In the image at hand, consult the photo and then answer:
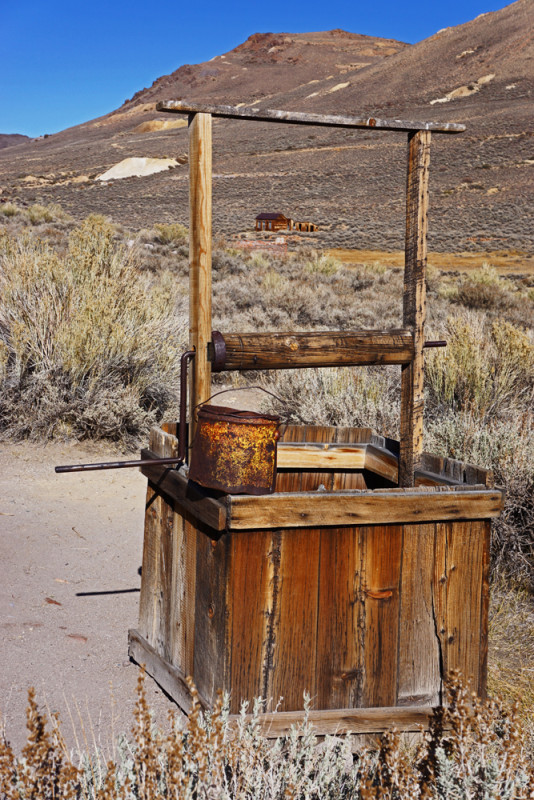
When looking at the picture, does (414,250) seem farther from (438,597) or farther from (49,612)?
(49,612)

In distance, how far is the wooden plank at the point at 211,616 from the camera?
2.25 m

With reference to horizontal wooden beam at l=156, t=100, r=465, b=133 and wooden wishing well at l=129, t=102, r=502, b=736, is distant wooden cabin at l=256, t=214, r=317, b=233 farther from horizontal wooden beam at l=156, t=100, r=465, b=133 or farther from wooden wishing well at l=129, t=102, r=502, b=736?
wooden wishing well at l=129, t=102, r=502, b=736

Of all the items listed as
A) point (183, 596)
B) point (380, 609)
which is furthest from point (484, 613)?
point (183, 596)

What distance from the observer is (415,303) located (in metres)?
2.76

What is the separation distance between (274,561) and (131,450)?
409cm

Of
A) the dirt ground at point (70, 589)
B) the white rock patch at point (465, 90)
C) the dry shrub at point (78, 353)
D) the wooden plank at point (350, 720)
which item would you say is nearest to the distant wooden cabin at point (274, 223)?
the dry shrub at point (78, 353)

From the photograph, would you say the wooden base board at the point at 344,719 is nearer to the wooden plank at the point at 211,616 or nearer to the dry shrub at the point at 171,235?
the wooden plank at the point at 211,616

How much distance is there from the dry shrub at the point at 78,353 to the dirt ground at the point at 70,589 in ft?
1.03

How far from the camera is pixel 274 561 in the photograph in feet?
7.56

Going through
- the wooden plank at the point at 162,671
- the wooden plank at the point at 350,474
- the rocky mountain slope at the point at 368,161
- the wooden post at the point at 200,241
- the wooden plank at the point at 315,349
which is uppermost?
the rocky mountain slope at the point at 368,161

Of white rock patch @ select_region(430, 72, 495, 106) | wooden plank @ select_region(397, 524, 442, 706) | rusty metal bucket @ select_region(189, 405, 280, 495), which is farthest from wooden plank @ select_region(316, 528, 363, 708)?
white rock patch @ select_region(430, 72, 495, 106)

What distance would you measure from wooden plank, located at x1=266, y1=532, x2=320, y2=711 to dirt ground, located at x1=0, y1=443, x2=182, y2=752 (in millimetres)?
508

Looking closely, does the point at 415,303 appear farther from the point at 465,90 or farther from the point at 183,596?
the point at 465,90

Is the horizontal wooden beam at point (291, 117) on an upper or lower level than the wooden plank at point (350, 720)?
upper
